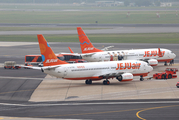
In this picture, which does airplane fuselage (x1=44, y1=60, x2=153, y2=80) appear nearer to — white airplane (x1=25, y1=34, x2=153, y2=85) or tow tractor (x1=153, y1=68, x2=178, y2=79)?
white airplane (x1=25, y1=34, x2=153, y2=85)

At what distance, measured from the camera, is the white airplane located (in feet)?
177

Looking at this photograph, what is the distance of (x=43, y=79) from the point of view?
6384cm

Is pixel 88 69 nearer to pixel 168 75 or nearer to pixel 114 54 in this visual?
pixel 168 75

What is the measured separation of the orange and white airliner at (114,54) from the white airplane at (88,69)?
15.9 metres

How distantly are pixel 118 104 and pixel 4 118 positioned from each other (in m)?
15.9

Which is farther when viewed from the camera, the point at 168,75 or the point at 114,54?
the point at 114,54

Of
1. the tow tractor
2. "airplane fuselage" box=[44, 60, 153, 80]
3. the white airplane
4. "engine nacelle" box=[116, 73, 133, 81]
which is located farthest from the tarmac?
"airplane fuselage" box=[44, 60, 153, 80]

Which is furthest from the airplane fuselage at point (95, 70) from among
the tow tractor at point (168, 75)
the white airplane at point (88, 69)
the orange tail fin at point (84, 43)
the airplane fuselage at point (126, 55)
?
the orange tail fin at point (84, 43)

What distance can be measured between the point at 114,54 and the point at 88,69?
71.5 ft

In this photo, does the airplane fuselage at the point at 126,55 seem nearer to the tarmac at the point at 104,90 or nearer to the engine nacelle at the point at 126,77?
the tarmac at the point at 104,90

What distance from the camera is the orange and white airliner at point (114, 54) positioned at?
75188 mm

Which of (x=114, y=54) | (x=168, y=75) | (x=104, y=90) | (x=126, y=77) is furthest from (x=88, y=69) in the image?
(x=114, y=54)

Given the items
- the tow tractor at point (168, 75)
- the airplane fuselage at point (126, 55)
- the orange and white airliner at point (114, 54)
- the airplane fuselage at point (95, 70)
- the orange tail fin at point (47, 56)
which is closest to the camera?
the orange tail fin at point (47, 56)

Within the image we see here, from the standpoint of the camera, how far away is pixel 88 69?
184 ft
